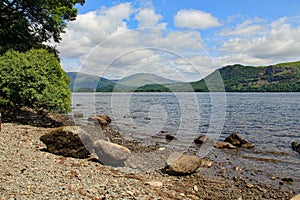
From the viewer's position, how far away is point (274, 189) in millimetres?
9969

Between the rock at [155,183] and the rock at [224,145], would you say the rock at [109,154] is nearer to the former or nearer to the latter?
the rock at [155,183]

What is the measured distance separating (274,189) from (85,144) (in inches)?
303

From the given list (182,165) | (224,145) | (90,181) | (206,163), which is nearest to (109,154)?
(90,181)

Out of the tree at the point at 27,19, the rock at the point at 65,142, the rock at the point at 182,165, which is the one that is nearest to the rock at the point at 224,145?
the rock at the point at 182,165

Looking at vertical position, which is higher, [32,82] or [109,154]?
[32,82]

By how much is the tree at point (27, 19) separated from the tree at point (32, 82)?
3710 mm

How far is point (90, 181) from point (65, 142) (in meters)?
2.86

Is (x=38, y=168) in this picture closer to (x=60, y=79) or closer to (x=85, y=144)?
(x=85, y=144)

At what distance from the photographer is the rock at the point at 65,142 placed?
33.0 ft

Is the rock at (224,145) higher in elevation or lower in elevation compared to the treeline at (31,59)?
lower

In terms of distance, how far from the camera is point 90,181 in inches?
307

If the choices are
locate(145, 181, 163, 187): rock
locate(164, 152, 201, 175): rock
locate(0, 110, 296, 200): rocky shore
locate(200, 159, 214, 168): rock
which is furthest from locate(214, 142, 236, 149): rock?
locate(145, 181, 163, 187): rock

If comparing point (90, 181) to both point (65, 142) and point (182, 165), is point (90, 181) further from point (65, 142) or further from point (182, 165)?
point (182, 165)

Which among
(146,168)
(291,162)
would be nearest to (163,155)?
(146,168)
